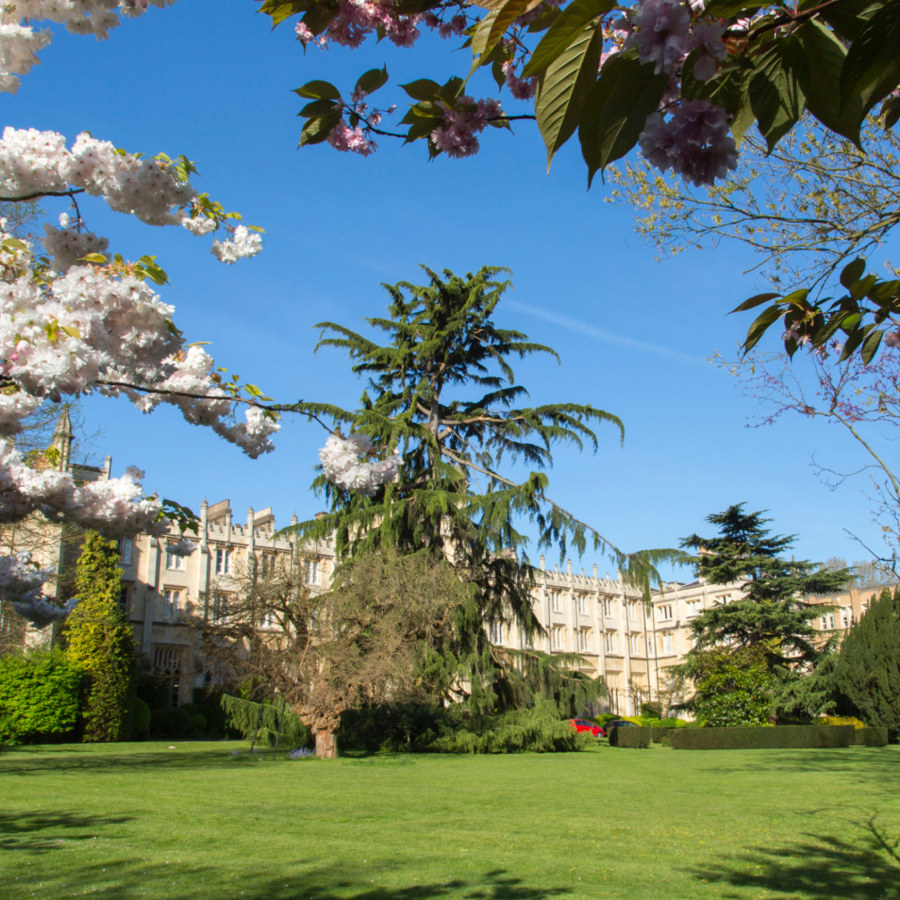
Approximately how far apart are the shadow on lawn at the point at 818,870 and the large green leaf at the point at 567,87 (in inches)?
170

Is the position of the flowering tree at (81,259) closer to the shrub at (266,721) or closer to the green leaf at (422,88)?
the green leaf at (422,88)

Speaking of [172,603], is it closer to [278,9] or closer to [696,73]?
[278,9]

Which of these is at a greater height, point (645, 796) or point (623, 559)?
point (623, 559)

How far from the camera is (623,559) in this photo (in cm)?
1569

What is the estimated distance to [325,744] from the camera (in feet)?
49.9

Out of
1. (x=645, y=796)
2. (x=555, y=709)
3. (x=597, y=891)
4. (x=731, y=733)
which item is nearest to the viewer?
(x=597, y=891)

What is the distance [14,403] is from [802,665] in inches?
1174

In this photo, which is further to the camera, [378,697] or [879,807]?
[378,697]

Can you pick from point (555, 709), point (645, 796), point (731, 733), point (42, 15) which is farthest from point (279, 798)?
point (731, 733)

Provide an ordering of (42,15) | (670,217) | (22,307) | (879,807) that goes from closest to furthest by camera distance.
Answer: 1. (42,15)
2. (22,307)
3. (670,217)
4. (879,807)

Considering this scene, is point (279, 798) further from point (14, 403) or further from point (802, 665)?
point (802, 665)

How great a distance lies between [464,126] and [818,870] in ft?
16.6

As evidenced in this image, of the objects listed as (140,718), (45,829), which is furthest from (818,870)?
(140,718)

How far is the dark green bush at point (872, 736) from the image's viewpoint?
2038 centimetres
